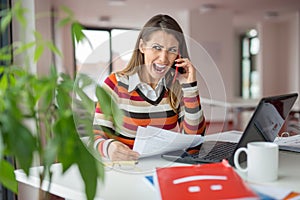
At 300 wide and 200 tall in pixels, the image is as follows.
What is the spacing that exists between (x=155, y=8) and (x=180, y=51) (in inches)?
234

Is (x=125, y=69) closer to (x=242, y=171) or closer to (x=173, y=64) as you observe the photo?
(x=173, y=64)

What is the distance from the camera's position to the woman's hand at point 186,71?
1.35 m

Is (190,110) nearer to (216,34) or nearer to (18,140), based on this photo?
(18,140)

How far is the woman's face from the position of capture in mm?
1326

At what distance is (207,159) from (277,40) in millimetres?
9328

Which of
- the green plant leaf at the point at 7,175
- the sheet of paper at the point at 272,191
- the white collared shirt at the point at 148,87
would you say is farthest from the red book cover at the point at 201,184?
the white collared shirt at the point at 148,87

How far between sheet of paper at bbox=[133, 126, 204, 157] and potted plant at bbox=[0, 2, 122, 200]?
49 cm

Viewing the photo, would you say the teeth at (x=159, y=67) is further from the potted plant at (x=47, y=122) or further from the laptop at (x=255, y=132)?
the potted plant at (x=47, y=122)

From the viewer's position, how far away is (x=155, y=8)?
713 centimetres

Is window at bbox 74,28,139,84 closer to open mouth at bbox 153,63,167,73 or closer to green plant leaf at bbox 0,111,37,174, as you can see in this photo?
open mouth at bbox 153,63,167,73

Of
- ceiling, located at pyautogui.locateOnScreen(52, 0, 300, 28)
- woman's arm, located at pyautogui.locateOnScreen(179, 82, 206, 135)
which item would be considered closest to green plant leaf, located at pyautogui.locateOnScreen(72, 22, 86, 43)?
woman's arm, located at pyautogui.locateOnScreen(179, 82, 206, 135)

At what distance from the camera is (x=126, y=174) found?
114cm

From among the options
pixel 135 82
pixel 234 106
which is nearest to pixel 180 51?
pixel 135 82

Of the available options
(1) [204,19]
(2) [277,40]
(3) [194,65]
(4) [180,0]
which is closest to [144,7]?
(4) [180,0]
